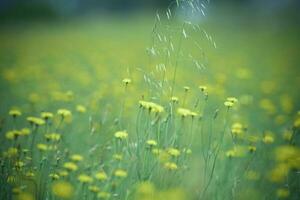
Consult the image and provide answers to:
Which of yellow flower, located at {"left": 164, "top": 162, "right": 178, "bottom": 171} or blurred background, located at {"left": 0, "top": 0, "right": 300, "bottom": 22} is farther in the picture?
blurred background, located at {"left": 0, "top": 0, "right": 300, "bottom": 22}

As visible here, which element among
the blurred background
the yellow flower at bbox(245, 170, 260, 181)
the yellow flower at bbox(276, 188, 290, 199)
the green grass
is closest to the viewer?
the yellow flower at bbox(276, 188, 290, 199)

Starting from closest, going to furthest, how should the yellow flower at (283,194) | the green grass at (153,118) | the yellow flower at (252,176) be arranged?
the yellow flower at (283,194) → the green grass at (153,118) → the yellow flower at (252,176)

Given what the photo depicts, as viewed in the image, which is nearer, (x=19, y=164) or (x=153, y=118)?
(x=19, y=164)

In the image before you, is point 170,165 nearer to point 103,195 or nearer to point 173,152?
point 173,152

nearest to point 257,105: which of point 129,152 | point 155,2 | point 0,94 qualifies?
point 129,152

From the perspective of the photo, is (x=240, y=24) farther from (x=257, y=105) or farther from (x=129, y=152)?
(x=129, y=152)

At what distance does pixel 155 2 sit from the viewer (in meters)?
22.2

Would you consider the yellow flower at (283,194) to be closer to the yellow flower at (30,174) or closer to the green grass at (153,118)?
the green grass at (153,118)

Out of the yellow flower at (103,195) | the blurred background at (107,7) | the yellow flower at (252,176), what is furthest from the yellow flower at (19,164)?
the blurred background at (107,7)

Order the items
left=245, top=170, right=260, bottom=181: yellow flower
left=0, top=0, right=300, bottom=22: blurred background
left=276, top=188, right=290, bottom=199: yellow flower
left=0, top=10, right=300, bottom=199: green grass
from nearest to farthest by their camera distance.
A: left=276, top=188, right=290, bottom=199: yellow flower, left=0, top=10, right=300, bottom=199: green grass, left=245, top=170, right=260, bottom=181: yellow flower, left=0, top=0, right=300, bottom=22: blurred background

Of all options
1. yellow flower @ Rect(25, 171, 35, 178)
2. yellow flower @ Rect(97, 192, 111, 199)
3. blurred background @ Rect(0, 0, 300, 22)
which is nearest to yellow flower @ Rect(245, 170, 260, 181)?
yellow flower @ Rect(97, 192, 111, 199)

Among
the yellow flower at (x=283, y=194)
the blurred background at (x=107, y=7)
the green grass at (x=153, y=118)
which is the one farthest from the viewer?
the blurred background at (x=107, y=7)

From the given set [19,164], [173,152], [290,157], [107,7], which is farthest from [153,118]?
[107,7]

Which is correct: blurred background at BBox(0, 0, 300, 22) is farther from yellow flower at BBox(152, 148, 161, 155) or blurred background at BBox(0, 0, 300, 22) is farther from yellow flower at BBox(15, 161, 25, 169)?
yellow flower at BBox(15, 161, 25, 169)
